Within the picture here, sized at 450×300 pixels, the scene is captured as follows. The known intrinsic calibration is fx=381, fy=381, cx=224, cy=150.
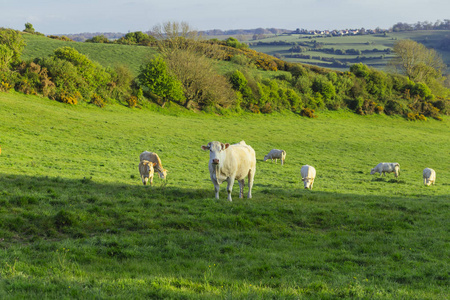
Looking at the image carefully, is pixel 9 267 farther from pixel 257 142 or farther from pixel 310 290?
pixel 257 142

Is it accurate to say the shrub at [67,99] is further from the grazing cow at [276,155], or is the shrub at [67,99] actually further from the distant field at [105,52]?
the grazing cow at [276,155]

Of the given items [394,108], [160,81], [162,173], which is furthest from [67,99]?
[394,108]

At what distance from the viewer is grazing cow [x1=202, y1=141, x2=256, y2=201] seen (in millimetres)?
13805

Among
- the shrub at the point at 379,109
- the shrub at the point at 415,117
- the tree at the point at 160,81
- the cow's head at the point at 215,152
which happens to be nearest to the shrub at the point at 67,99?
the tree at the point at 160,81

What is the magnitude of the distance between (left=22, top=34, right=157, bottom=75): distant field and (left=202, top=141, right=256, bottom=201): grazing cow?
178ft

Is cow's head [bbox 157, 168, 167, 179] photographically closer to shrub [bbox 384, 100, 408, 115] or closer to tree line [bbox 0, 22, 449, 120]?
tree line [bbox 0, 22, 449, 120]

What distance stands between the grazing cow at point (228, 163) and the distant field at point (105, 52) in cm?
5414

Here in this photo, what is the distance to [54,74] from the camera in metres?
45.7

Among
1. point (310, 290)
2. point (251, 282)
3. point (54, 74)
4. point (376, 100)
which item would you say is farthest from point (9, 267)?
point (376, 100)

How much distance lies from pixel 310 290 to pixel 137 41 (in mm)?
98777

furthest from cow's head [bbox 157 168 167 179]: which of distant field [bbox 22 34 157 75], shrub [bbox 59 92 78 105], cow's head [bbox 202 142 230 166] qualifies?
distant field [bbox 22 34 157 75]

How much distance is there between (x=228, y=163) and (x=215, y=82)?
44.7 metres

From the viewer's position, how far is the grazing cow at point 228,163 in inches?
543

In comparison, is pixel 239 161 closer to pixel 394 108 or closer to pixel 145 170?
pixel 145 170
